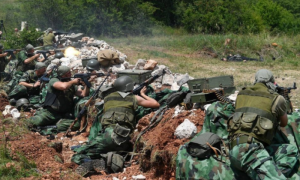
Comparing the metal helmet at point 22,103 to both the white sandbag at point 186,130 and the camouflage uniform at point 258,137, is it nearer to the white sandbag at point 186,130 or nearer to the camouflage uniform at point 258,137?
the white sandbag at point 186,130

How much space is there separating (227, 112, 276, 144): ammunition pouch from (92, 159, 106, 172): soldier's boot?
7.12ft

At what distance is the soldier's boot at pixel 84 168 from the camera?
551cm

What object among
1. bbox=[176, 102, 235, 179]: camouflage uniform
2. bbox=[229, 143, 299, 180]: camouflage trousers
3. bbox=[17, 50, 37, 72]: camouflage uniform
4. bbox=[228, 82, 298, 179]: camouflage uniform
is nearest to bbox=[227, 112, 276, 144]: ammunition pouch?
bbox=[228, 82, 298, 179]: camouflage uniform

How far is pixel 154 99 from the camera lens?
6863mm

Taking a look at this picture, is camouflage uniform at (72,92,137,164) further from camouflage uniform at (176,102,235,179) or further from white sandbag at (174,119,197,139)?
camouflage uniform at (176,102,235,179)

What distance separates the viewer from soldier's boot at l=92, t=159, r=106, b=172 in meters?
5.70

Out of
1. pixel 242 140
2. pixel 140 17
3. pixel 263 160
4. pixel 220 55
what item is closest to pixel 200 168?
pixel 242 140

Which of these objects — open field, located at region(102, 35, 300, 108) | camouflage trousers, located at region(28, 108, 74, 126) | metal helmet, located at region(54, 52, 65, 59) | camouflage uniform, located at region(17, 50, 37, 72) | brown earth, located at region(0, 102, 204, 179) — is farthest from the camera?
metal helmet, located at region(54, 52, 65, 59)

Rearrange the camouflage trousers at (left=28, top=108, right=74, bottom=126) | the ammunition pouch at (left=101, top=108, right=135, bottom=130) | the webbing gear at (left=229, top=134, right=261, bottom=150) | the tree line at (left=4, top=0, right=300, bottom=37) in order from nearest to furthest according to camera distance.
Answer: the webbing gear at (left=229, top=134, right=261, bottom=150) → the ammunition pouch at (left=101, top=108, right=135, bottom=130) → the camouflage trousers at (left=28, top=108, right=74, bottom=126) → the tree line at (left=4, top=0, right=300, bottom=37)

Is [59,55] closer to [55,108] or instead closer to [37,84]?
[37,84]

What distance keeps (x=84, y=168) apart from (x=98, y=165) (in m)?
0.24

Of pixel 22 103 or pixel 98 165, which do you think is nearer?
pixel 98 165

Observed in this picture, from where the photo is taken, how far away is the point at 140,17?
24.5 meters

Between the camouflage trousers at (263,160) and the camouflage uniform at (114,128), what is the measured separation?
2.08 m
